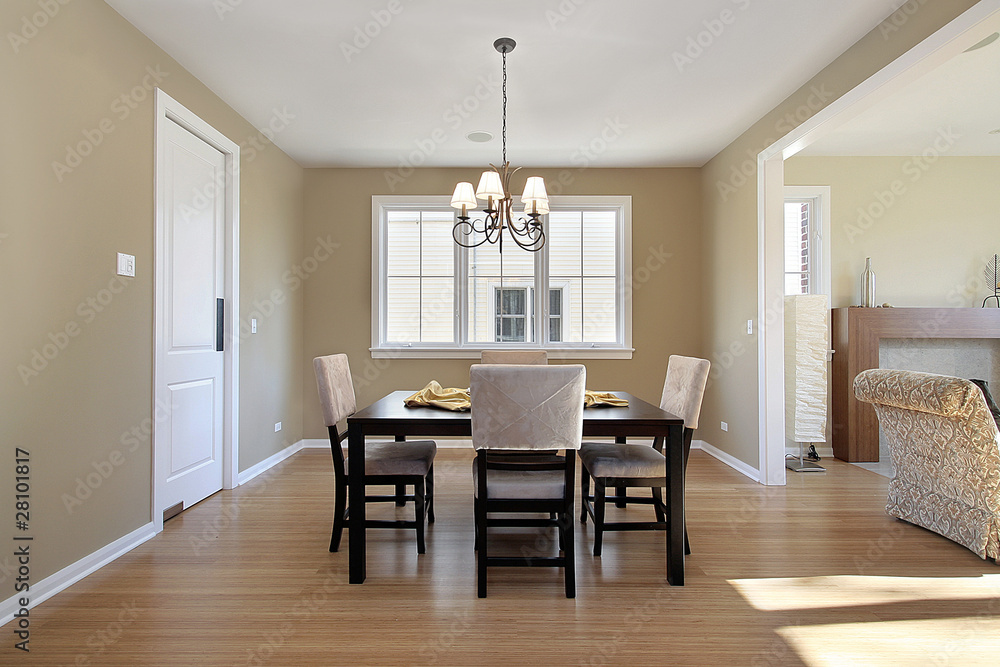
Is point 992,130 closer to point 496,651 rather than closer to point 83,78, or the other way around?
point 496,651

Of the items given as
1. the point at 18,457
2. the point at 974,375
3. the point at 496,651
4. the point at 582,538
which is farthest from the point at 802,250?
the point at 18,457

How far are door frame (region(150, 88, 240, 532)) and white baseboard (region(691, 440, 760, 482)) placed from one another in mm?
3769

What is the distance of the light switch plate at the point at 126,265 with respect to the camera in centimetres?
253

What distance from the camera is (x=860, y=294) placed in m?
4.57

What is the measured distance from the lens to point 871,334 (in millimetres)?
4387

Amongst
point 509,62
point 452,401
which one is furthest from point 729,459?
point 509,62

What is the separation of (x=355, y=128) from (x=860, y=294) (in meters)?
4.47

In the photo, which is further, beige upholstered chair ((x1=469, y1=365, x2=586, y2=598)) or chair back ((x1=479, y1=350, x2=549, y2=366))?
chair back ((x1=479, y1=350, x2=549, y2=366))

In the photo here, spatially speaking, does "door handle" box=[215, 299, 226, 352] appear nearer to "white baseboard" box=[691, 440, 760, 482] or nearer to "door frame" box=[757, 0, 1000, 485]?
"door frame" box=[757, 0, 1000, 485]

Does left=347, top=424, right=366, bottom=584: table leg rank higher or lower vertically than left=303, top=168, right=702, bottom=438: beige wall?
lower

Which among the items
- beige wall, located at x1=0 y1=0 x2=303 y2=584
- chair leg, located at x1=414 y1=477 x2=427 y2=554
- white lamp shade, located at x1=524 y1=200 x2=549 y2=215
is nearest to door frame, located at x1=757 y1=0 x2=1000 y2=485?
white lamp shade, located at x1=524 y1=200 x2=549 y2=215

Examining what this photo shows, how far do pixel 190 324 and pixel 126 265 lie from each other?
0.65 meters

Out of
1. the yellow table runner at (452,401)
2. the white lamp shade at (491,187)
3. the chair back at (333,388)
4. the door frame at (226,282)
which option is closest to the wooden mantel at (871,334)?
the yellow table runner at (452,401)

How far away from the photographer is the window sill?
4926mm
